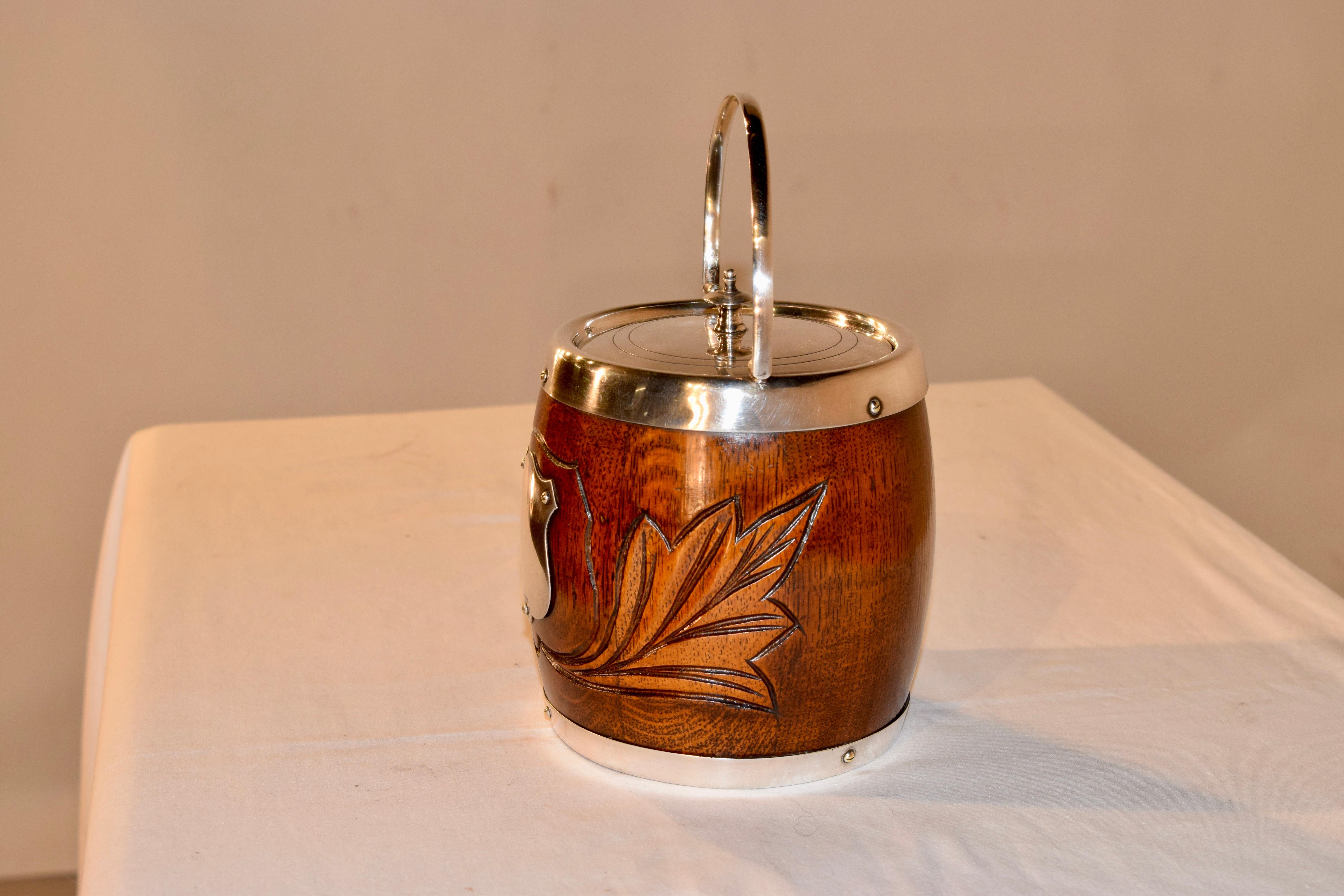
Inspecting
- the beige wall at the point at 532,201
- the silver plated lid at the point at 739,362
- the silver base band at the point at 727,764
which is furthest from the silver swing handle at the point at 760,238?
the beige wall at the point at 532,201

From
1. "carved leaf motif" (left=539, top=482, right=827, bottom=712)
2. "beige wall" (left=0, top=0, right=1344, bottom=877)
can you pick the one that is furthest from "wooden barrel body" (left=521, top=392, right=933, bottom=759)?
"beige wall" (left=0, top=0, right=1344, bottom=877)

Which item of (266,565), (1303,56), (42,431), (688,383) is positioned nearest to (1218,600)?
(688,383)

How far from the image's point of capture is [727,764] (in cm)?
76

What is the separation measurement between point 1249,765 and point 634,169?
1420mm

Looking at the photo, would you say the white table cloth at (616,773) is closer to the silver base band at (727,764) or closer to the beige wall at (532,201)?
the silver base band at (727,764)

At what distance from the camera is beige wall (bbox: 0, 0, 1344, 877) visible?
6.08 ft

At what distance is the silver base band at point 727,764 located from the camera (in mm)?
765

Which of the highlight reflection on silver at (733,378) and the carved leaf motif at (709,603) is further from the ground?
the highlight reflection on silver at (733,378)

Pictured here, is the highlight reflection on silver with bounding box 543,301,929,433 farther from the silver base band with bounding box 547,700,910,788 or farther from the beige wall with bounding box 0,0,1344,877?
the beige wall with bounding box 0,0,1344,877

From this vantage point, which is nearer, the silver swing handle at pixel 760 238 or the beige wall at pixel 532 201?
the silver swing handle at pixel 760 238

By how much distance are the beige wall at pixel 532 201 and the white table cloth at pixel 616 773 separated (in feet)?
2.42

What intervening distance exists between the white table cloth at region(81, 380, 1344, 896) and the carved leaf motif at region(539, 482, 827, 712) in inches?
3.4

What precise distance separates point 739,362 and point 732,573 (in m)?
0.13

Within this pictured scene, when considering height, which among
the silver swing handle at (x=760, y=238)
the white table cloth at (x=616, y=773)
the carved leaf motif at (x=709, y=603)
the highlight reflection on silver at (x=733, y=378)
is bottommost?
the white table cloth at (x=616, y=773)
